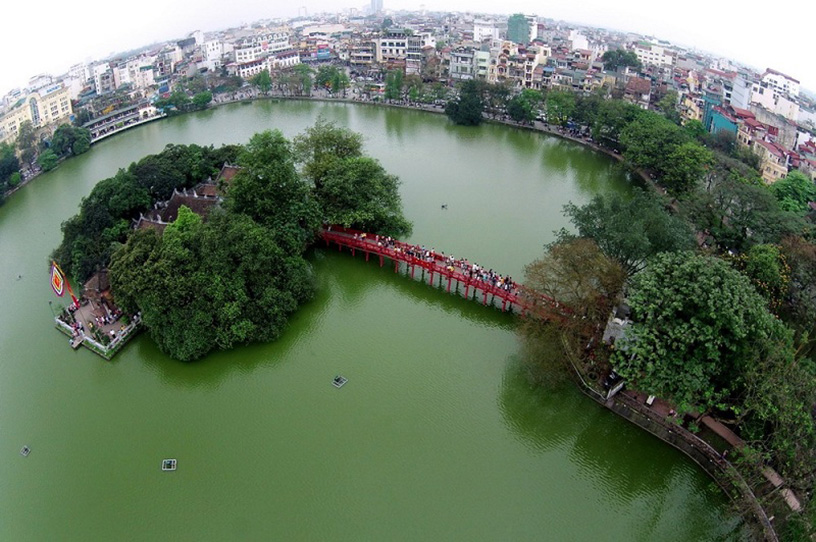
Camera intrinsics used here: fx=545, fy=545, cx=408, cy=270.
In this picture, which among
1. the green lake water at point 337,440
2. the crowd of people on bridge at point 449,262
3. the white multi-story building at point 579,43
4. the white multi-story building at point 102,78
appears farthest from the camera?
the white multi-story building at point 579,43

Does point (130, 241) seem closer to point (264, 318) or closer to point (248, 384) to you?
point (264, 318)

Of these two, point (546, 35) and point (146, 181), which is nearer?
point (146, 181)

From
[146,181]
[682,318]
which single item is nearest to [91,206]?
[146,181]

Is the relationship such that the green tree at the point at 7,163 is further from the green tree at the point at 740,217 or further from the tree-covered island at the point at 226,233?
the green tree at the point at 740,217

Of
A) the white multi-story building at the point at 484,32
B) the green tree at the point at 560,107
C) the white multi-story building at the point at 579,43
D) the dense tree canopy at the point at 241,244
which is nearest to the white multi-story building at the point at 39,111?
the dense tree canopy at the point at 241,244

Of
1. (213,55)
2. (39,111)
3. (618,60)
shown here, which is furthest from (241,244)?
(213,55)

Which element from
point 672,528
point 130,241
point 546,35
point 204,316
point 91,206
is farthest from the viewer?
point 546,35

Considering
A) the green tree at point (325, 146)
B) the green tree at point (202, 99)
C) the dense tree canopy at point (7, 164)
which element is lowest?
the dense tree canopy at point (7, 164)

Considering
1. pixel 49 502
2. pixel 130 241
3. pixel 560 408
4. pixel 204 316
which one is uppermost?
pixel 130 241
